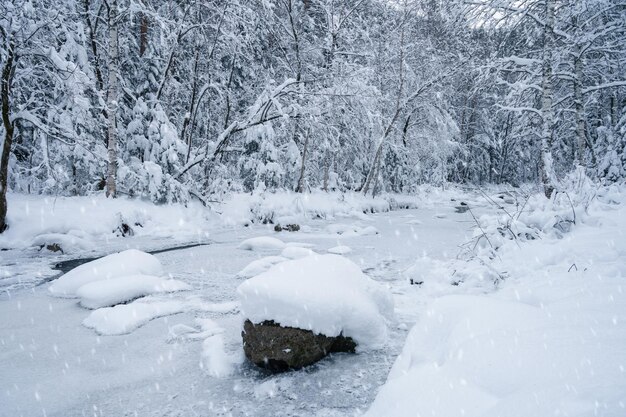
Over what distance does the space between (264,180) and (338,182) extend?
21.6 feet

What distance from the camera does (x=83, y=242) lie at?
887 cm

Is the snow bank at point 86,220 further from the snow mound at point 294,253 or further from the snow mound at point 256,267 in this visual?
the snow mound at point 256,267

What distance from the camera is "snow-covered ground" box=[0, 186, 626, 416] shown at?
1.89 meters

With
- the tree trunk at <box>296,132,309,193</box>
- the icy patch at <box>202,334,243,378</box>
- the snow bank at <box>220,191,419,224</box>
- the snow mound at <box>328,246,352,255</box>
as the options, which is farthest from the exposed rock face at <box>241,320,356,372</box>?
the tree trunk at <box>296,132,309,193</box>

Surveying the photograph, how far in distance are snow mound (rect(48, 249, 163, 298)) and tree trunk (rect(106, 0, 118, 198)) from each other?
226 inches

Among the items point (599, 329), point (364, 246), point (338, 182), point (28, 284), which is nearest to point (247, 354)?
point (599, 329)

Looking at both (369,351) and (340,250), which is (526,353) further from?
(340,250)

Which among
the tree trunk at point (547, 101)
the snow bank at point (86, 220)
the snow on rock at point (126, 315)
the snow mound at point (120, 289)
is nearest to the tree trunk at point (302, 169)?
the snow bank at point (86, 220)

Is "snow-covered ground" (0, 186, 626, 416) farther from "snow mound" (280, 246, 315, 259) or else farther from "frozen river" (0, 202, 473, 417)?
"snow mound" (280, 246, 315, 259)

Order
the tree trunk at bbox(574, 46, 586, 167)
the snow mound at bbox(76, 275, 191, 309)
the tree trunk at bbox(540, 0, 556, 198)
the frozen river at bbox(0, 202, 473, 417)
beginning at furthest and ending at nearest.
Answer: the tree trunk at bbox(574, 46, 586, 167), the tree trunk at bbox(540, 0, 556, 198), the snow mound at bbox(76, 275, 191, 309), the frozen river at bbox(0, 202, 473, 417)

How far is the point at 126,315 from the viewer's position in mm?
4727

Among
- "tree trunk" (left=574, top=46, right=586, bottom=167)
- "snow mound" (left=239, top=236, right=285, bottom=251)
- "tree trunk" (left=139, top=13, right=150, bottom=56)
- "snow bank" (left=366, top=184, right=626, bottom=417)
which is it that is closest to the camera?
"snow bank" (left=366, top=184, right=626, bottom=417)

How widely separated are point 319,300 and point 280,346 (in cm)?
55

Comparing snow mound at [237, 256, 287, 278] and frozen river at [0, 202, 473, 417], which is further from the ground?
snow mound at [237, 256, 287, 278]
